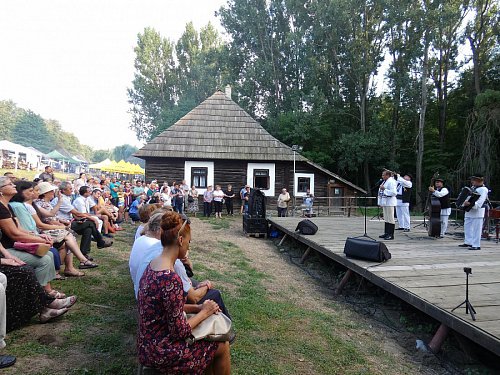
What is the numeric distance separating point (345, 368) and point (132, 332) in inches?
86.2

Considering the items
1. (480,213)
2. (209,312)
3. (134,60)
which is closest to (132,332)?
(209,312)

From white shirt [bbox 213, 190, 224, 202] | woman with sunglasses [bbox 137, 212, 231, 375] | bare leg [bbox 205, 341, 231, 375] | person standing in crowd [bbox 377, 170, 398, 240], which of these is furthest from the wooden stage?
white shirt [bbox 213, 190, 224, 202]

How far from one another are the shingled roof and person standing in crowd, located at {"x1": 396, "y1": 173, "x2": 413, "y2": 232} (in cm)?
902

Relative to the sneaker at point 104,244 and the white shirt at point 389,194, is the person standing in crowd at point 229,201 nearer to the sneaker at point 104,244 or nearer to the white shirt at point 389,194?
the white shirt at point 389,194

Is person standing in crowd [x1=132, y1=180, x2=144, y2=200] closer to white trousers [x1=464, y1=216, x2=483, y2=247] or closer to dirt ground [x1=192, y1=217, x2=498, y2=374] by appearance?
dirt ground [x1=192, y1=217, x2=498, y2=374]

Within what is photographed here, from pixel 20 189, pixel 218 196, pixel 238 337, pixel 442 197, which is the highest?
pixel 20 189

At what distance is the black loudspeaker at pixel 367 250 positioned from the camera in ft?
19.5

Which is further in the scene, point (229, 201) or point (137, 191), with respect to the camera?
point (229, 201)

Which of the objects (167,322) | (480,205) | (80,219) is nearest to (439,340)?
(167,322)

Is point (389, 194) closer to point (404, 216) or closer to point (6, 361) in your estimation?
point (404, 216)

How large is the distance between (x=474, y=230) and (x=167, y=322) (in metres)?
7.38

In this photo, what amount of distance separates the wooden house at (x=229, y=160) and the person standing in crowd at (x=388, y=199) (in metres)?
9.43

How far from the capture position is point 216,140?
19.2 metres

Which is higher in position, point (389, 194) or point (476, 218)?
point (389, 194)
